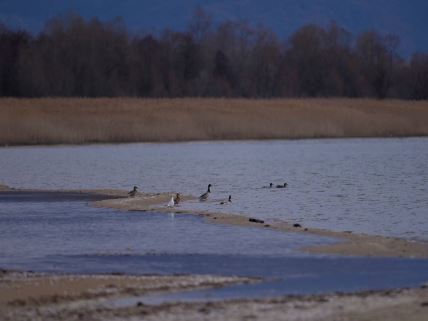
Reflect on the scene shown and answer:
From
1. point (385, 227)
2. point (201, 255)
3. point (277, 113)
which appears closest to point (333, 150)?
point (277, 113)

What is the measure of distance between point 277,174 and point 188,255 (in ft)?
51.8

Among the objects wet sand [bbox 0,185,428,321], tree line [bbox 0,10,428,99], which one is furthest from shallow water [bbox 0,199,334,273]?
tree line [bbox 0,10,428,99]

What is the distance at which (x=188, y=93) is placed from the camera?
6322 centimetres

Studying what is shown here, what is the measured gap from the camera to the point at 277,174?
28016 millimetres

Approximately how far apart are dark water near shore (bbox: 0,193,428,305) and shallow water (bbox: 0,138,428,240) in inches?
81.6

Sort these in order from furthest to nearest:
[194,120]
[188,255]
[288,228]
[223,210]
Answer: [194,120], [223,210], [288,228], [188,255]

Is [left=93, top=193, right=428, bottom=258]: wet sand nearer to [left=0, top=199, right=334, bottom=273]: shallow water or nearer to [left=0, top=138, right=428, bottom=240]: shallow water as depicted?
[left=0, top=199, right=334, bottom=273]: shallow water

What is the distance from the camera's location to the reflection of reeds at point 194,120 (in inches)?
1487

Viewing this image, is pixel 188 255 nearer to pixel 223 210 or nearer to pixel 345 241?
pixel 345 241

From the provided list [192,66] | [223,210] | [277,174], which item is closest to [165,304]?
[223,210]

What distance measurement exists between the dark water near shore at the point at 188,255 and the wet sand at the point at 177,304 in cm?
39

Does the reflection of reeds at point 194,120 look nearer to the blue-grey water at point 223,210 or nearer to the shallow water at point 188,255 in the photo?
the blue-grey water at point 223,210

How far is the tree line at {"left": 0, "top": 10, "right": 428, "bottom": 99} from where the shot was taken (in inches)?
2327

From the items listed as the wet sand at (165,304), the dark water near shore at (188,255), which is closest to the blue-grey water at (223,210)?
the dark water near shore at (188,255)
